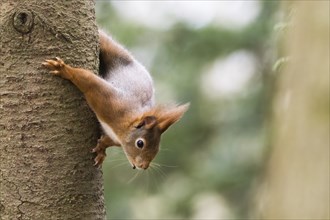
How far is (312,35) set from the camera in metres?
1.58

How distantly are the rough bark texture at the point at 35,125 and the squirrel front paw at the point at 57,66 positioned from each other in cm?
2

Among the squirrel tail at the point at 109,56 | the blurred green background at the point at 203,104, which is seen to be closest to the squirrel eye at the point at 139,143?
the squirrel tail at the point at 109,56

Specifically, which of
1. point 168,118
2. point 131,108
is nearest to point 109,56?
point 131,108

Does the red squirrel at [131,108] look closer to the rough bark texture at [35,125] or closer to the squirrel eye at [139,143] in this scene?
the squirrel eye at [139,143]

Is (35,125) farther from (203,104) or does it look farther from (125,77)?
(203,104)

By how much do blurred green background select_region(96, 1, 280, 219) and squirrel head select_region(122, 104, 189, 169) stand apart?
4399mm

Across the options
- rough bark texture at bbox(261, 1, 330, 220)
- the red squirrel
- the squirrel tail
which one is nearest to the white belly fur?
the red squirrel

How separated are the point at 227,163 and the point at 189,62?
1.14 metres

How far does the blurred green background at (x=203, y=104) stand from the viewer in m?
8.24

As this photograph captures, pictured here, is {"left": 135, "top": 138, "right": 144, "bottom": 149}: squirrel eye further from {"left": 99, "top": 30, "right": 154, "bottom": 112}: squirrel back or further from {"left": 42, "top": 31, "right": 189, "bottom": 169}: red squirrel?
{"left": 99, "top": 30, "right": 154, "bottom": 112}: squirrel back

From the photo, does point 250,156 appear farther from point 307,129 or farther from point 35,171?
point 307,129

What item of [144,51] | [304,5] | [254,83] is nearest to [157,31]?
[144,51]

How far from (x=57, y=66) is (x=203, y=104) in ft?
20.3

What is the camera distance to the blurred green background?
824 centimetres
